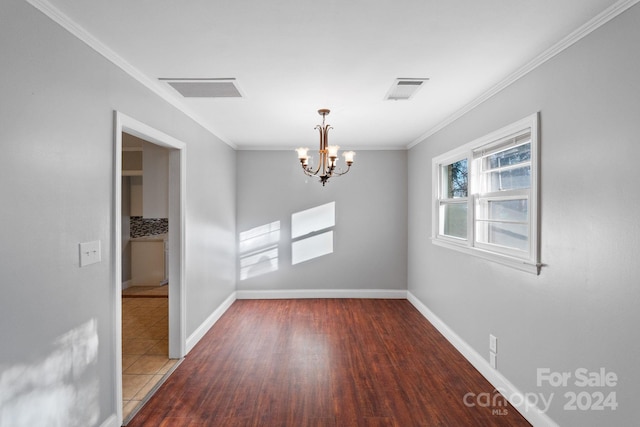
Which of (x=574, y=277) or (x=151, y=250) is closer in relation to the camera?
(x=574, y=277)

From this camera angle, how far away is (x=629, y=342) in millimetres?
1608

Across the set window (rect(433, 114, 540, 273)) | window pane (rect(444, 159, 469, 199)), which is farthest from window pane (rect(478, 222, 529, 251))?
window pane (rect(444, 159, 469, 199))

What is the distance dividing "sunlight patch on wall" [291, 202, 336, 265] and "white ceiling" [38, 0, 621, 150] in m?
2.43

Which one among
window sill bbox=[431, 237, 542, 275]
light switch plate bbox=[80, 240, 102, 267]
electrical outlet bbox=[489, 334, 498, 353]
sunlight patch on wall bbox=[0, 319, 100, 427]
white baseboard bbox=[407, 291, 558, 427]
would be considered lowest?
white baseboard bbox=[407, 291, 558, 427]

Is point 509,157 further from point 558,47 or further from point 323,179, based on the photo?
point 323,179

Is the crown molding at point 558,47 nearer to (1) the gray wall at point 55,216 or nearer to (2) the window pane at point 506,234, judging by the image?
(2) the window pane at point 506,234

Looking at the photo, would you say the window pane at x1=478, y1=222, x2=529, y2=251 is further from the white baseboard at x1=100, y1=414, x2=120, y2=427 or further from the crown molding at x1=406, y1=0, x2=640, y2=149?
the white baseboard at x1=100, y1=414, x2=120, y2=427

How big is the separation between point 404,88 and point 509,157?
103cm

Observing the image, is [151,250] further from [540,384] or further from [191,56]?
[540,384]

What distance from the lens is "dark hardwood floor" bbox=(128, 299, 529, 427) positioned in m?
2.36

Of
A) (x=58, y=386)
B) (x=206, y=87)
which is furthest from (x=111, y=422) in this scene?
(x=206, y=87)

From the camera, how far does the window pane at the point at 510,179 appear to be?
249cm

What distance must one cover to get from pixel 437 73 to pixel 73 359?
117 inches

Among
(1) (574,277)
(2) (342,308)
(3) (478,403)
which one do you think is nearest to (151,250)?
(2) (342,308)
